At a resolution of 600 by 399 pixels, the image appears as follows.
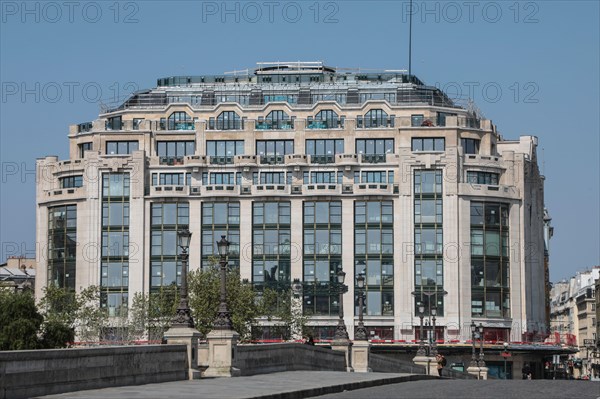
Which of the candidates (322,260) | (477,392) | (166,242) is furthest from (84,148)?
(477,392)

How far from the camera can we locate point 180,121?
13650 cm

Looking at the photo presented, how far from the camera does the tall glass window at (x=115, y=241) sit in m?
130

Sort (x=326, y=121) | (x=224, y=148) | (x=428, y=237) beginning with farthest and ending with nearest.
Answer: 1. (x=224, y=148)
2. (x=326, y=121)
3. (x=428, y=237)

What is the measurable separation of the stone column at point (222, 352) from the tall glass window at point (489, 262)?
8480 centimetres

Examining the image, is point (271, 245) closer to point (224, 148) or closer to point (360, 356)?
point (224, 148)

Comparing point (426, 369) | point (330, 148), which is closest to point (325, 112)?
point (330, 148)

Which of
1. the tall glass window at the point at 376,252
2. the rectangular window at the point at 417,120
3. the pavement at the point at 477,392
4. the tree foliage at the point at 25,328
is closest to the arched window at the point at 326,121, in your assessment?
the rectangular window at the point at 417,120

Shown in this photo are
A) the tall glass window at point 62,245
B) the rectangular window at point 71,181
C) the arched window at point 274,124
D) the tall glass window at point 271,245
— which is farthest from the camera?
the arched window at point 274,124

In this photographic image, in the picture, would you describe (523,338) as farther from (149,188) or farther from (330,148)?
(149,188)

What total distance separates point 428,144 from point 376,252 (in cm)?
1149

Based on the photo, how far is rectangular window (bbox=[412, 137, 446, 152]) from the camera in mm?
132000

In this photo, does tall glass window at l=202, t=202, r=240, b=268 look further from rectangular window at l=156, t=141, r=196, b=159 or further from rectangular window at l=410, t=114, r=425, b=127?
rectangular window at l=410, t=114, r=425, b=127

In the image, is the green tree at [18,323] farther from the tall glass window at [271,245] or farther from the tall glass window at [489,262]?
the tall glass window at [489,262]

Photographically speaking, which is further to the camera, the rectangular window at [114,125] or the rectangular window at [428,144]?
the rectangular window at [114,125]
